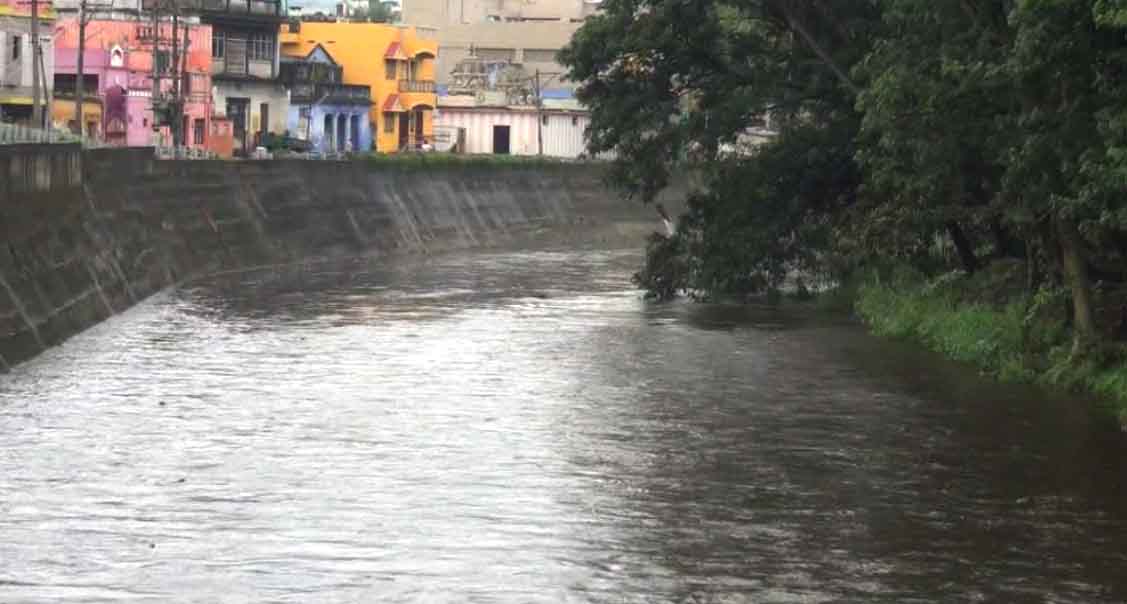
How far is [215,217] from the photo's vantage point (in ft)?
231

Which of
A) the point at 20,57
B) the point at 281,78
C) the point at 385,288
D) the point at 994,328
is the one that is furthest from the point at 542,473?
the point at 281,78

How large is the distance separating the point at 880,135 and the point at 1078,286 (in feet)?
28.7

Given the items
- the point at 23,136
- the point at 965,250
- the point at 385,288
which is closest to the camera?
the point at 965,250

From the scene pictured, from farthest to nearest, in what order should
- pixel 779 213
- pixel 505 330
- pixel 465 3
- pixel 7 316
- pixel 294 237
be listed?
pixel 465 3, pixel 294 237, pixel 779 213, pixel 505 330, pixel 7 316

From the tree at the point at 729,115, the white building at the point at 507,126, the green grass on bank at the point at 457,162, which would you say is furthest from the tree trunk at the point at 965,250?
the white building at the point at 507,126

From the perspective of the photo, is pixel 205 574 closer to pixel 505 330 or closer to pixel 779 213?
pixel 505 330

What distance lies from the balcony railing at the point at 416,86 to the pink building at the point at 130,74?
2118cm

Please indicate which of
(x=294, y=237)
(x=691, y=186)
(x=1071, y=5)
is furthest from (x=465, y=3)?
(x=1071, y=5)

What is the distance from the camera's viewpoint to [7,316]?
1599 inches

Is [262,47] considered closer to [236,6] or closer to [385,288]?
[236,6]

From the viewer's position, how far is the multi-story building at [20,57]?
82062mm

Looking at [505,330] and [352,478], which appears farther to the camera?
[505,330]

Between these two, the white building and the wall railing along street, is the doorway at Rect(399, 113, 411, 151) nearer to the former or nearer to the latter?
the white building

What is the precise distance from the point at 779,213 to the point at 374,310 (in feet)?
35.3
